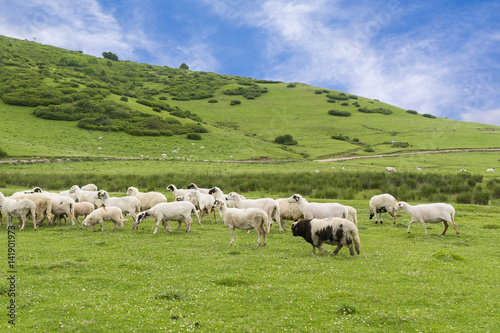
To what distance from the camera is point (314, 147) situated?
74.9 metres

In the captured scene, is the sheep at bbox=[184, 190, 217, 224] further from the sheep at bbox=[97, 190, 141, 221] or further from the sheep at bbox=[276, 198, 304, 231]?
the sheep at bbox=[276, 198, 304, 231]

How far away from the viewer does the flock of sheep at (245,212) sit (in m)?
11.9

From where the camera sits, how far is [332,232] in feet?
38.0

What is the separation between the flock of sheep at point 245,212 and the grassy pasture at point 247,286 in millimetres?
853

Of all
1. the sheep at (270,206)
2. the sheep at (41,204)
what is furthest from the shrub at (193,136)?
the sheep at (270,206)

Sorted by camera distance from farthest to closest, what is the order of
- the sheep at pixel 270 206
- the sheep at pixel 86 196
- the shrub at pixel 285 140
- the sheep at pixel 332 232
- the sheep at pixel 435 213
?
1. the shrub at pixel 285 140
2. the sheep at pixel 86 196
3. the sheep at pixel 270 206
4. the sheep at pixel 435 213
5. the sheep at pixel 332 232

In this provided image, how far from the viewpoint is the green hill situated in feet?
203

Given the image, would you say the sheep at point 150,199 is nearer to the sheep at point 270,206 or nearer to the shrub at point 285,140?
the sheep at point 270,206

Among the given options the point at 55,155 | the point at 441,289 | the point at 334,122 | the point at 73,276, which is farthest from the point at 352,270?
the point at 334,122

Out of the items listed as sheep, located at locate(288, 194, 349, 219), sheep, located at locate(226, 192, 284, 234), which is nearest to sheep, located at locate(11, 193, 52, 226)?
sheep, located at locate(226, 192, 284, 234)

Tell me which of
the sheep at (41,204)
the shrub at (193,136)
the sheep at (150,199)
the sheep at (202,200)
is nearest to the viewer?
the sheep at (41,204)

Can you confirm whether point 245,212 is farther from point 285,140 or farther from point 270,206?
point 285,140

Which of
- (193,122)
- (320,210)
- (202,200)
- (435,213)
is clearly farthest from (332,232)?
(193,122)

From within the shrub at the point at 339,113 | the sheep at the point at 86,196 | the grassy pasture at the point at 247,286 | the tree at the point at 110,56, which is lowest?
the grassy pasture at the point at 247,286
